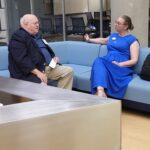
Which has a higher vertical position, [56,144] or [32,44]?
[32,44]

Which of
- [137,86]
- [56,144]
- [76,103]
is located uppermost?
[76,103]

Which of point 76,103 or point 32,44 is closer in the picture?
point 76,103

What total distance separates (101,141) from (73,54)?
355 centimetres

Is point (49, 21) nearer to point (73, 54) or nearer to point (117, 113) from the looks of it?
point (73, 54)

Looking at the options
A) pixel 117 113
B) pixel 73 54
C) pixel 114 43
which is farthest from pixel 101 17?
pixel 117 113

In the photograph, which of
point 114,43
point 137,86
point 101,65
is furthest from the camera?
point 114,43

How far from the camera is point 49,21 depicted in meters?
9.13

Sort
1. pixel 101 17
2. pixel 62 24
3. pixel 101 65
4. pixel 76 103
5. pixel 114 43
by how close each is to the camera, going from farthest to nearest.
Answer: pixel 62 24 < pixel 101 17 < pixel 114 43 < pixel 101 65 < pixel 76 103

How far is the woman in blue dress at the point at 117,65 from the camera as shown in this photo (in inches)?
148

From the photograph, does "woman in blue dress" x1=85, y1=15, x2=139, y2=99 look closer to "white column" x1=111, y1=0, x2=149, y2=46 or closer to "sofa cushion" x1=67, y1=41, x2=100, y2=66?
"sofa cushion" x1=67, y1=41, x2=100, y2=66

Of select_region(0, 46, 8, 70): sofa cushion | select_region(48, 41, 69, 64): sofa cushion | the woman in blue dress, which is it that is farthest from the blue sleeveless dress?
select_region(0, 46, 8, 70): sofa cushion

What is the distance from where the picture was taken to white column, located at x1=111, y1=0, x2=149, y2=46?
A: 6126 mm

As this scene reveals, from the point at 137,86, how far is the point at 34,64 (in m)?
1.22

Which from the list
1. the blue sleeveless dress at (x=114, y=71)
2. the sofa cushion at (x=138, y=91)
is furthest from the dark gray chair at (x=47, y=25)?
the sofa cushion at (x=138, y=91)
